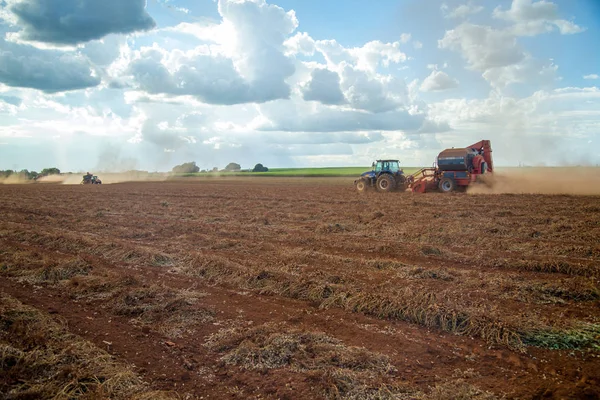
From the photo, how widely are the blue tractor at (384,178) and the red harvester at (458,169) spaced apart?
1.20 meters

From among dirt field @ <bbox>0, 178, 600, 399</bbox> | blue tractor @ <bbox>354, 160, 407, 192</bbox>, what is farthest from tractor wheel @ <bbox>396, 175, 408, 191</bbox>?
dirt field @ <bbox>0, 178, 600, 399</bbox>

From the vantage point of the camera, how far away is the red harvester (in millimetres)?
27953

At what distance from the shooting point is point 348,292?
779 centimetres

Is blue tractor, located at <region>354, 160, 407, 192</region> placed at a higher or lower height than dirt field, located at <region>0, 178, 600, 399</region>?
higher

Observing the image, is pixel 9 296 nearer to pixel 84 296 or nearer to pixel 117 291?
pixel 84 296

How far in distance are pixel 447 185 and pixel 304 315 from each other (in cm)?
2394

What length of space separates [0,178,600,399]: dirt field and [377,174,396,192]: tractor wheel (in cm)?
1618

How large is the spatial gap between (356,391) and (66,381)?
132 inches

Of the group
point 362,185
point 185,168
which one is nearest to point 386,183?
point 362,185

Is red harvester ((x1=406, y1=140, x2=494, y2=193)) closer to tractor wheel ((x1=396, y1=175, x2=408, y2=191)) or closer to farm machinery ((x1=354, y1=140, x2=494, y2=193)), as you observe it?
farm machinery ((x1=354, y1=140, x2=494, y2=193))

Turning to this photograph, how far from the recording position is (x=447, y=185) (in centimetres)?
2847

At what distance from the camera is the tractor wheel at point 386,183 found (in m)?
30.2

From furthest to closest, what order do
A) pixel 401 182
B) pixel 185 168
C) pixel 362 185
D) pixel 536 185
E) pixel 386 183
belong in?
pixel 185 168
pixel 362 185
pixel 386 183
pixel 401 182
pixel 536 185

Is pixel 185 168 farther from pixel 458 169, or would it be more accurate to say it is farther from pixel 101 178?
pixel 458 169
